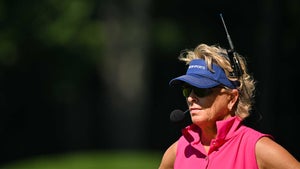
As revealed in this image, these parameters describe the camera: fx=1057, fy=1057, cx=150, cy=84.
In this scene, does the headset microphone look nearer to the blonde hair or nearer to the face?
the face

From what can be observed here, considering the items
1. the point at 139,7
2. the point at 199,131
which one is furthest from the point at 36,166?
the point at 139,7

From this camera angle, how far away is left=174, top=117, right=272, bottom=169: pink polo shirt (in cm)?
558

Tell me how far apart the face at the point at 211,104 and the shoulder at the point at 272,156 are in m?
0.37

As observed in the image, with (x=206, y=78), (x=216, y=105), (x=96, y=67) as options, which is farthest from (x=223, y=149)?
(x=96, y=67)

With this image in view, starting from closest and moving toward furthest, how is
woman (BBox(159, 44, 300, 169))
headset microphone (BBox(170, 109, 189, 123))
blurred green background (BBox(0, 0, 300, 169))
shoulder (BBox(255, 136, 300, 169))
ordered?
1. shoulder (BBox(255, 136, 300, 169))
2. woman (BBox(159, 44, 300, 169))
3. headset microphone (BBox(170, 109, 189, 123))
4. blurred green background (BBox(0, 0, 300, 169))

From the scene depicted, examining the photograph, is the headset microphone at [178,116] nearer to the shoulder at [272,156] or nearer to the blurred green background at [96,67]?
the shoulder at [272,156]

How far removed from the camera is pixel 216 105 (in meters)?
5.82

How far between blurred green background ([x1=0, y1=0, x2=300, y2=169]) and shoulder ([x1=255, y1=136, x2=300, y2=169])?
19772 mm

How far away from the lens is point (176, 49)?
99.0ft

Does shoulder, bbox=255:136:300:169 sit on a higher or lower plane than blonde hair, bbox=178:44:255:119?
lower

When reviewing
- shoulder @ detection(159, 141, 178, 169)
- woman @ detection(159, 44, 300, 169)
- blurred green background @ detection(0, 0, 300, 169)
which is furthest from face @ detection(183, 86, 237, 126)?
blurred green background @ detection(0, 0, 300, 169)

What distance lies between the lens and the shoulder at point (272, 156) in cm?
545

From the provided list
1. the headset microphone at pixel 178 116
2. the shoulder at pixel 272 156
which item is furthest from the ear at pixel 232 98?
the shoulder at pixel 272 156

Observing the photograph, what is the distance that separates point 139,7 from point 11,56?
13.2ft
